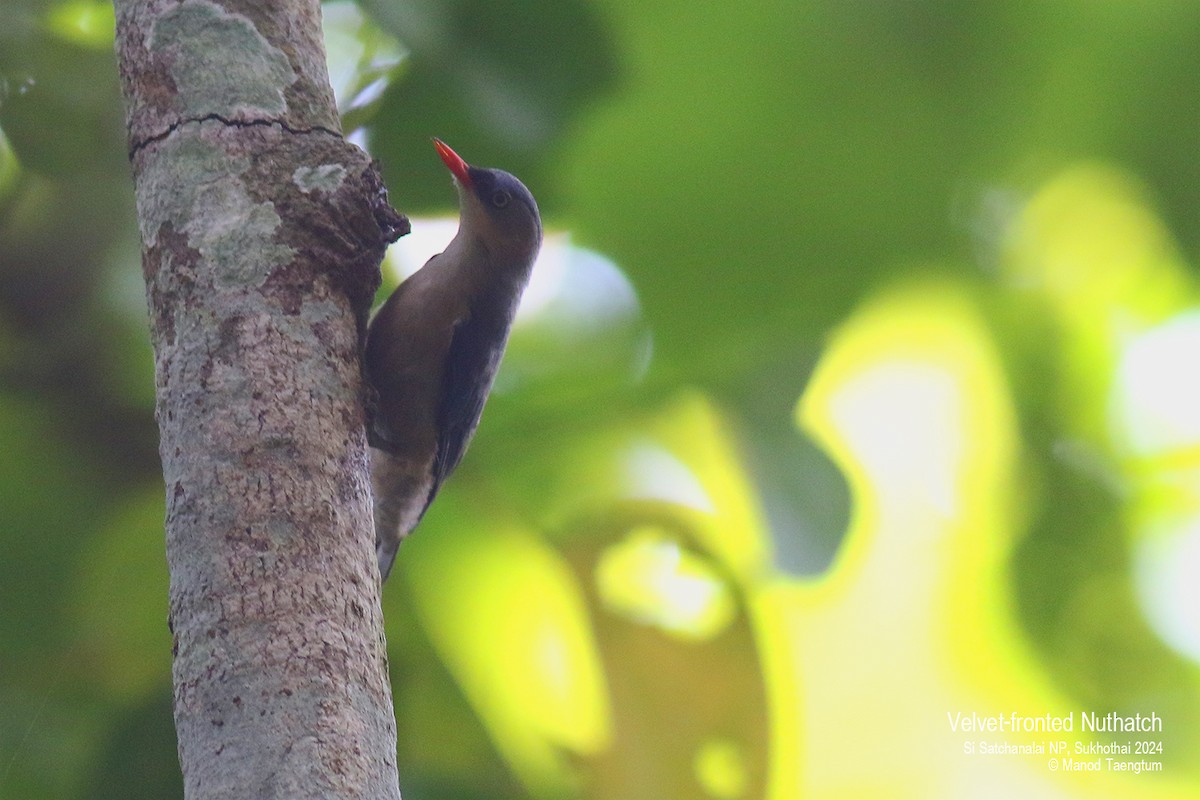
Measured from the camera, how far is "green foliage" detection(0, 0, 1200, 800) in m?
3.48

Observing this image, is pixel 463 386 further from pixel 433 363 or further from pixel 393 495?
pixel 393 495

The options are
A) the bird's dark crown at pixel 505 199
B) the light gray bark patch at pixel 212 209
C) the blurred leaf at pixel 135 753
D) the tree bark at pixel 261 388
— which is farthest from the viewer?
the bird's dark crown at pixel 505 199

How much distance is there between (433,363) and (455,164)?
69 cm

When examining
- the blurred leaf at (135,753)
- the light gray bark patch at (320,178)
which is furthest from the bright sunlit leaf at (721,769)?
the light gray bark patch at (320,178)

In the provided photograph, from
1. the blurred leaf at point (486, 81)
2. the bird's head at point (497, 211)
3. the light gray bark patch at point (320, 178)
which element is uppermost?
the blurred leaf at point (486, 81)

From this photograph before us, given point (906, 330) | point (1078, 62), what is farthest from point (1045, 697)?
point (1078, 62)

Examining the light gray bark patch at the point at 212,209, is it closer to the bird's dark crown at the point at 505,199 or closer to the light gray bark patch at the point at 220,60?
the light gray bark patch at the point at 220,60

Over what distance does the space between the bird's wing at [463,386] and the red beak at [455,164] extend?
462 mm

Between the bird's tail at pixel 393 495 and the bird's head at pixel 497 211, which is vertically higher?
the bird's head at pixel 497 211

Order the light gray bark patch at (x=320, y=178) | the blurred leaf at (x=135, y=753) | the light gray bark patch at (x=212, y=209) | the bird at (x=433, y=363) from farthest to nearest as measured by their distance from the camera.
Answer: the blurred leaf at (x=135, y=753) → the bird at (x=433, y=363) → the light gray bark patch at (x=320, y=178) → the light gray bark patch at (x=212, y=209)

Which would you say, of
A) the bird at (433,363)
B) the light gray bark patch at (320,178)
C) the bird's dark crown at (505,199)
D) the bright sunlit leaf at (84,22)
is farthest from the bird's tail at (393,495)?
the bright sunlit leaf at (84,22)

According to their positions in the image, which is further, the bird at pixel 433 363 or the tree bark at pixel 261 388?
the bird at pixel 433 363

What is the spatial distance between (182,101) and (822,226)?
2399 millimetres

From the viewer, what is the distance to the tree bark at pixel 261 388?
1.54m
